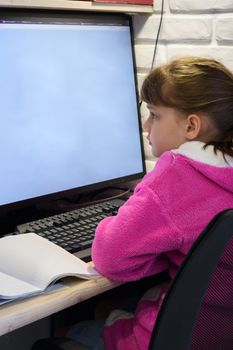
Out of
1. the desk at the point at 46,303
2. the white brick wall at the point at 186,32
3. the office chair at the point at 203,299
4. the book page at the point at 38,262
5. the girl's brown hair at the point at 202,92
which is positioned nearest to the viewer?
the office chair at the point at 203,299

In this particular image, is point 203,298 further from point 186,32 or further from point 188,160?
point 186,32

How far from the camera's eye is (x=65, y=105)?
1462mm

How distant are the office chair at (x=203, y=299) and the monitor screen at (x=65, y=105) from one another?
63cm

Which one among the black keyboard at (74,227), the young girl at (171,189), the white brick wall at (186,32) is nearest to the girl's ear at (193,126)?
the young girl at (171,189)

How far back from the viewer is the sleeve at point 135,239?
103 centimetres

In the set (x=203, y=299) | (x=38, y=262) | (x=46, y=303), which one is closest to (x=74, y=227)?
(x=38, y=262)

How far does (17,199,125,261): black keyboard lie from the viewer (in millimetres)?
1204

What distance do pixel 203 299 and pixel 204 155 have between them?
36 centimetres

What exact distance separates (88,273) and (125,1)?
83 centimetres

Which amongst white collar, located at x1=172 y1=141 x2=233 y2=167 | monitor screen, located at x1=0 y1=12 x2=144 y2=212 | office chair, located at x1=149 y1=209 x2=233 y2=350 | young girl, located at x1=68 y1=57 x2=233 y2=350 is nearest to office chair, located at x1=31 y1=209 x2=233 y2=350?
office chair, located at x1=149 y1=209 x2=233 y2=350

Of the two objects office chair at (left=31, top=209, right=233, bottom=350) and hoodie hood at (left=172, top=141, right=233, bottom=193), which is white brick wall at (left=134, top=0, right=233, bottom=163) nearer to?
hoodie hood at (left=172, top=141, right=233, bottom=193)

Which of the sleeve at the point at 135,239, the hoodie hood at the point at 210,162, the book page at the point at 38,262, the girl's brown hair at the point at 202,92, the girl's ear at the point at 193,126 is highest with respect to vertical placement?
the girl's brown hair at the point at 202,92

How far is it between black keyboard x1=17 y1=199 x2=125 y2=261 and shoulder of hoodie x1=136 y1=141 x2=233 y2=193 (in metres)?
0.21

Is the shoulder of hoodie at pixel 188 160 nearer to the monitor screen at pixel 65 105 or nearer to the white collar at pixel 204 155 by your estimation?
the white collar at pixel 204 155
